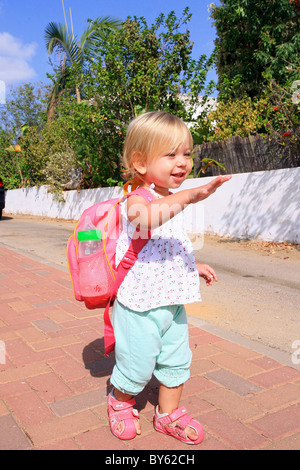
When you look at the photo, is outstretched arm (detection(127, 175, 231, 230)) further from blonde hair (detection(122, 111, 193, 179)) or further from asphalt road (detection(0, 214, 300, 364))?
asphalt road (detection(0, 214, 300, 364))

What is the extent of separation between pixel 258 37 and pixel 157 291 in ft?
51.3

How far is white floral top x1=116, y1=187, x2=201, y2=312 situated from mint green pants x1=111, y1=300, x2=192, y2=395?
6 centimetres

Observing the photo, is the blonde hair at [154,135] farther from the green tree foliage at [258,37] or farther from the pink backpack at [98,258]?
the green tree foliage at [258,37]

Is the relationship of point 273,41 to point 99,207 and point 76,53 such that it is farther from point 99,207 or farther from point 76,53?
point 99,207

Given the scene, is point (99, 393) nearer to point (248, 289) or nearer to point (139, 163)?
point (139, 163)

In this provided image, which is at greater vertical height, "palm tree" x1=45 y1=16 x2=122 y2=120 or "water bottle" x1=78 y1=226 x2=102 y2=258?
"palm tree" x1=45 y1=16 x2=122 y2=120

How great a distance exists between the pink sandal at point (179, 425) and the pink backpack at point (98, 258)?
1.45 feet

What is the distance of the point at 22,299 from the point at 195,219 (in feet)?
18.5

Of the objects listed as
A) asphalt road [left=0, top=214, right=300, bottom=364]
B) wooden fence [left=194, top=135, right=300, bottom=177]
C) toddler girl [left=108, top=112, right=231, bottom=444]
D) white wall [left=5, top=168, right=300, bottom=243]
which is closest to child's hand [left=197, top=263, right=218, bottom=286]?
toddler girl [left=108, top=112, right=231, bottom=444]

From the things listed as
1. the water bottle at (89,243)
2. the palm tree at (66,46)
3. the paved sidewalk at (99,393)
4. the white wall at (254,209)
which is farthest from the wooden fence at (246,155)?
the palm tree at (66,46)

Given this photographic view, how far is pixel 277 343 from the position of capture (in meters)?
3.24

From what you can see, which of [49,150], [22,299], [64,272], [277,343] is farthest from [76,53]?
[277,343]

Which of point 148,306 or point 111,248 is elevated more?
point 111,248

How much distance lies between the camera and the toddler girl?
1938 millimetres
